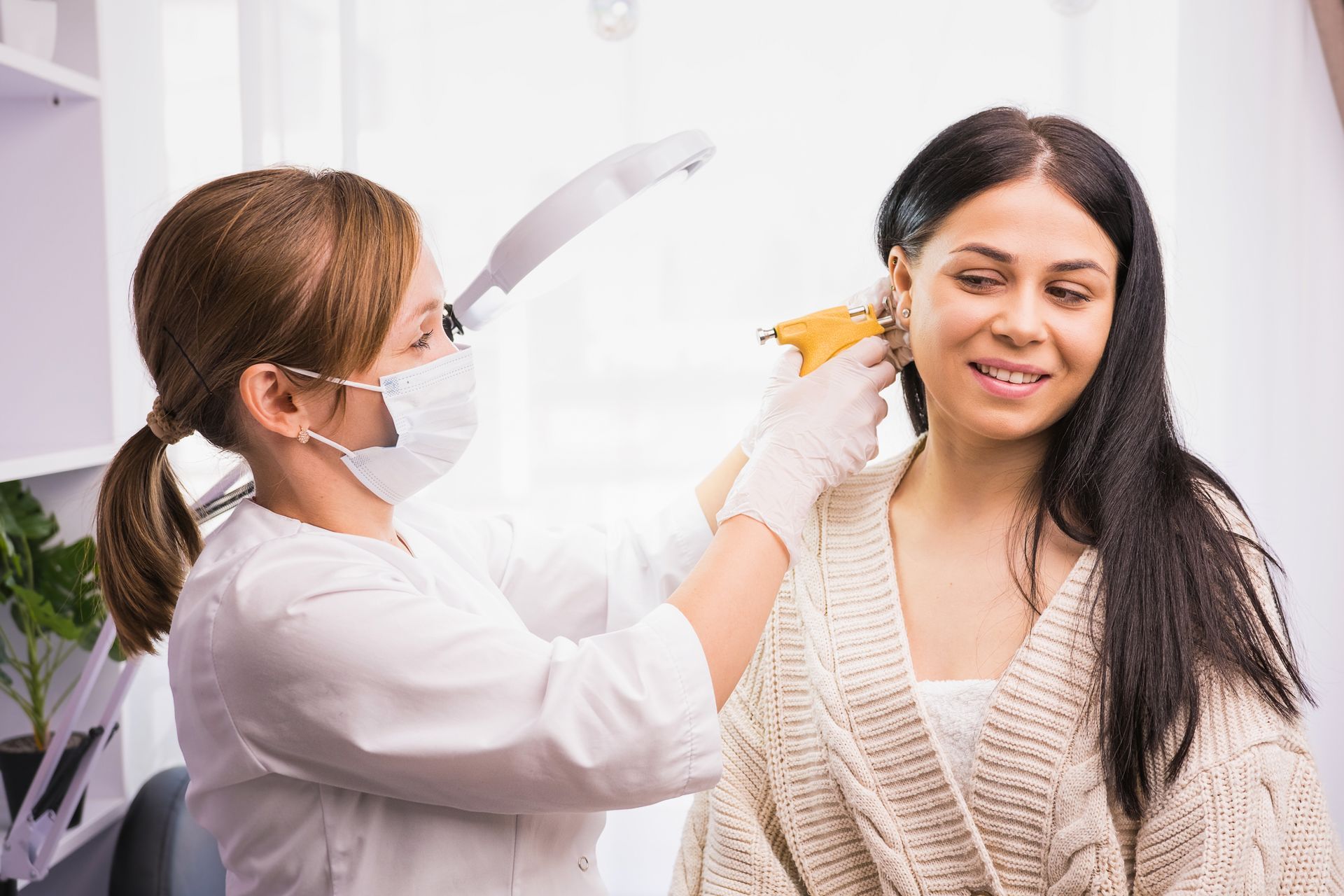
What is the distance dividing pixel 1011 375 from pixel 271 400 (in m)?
0.78

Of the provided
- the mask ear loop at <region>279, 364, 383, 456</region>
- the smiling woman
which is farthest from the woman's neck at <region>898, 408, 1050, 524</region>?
the mask ear loop at <region>279, 364, 383, 456</region>

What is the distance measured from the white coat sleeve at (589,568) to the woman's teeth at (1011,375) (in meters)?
0.44

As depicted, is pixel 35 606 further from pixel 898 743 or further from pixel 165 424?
pixel 898 743

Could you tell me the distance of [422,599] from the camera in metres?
0.93

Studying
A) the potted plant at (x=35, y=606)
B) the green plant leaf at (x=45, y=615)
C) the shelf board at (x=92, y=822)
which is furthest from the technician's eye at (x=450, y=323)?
the shelf board at (x=92, y=822)

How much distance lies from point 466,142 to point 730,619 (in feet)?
4.37

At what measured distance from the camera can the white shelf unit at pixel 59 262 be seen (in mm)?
1722

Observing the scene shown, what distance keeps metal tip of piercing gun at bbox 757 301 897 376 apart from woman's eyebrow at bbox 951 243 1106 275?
186 mm

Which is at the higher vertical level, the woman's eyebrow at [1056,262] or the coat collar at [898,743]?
the woman's eyebrow at [1056,262]

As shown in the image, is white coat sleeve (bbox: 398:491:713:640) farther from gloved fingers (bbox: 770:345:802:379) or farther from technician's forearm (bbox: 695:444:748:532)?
gloved fingers (bbox: 770:345:802:379)

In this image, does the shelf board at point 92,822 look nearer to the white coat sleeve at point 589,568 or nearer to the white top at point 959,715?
the white coat sleeve at point 589,568

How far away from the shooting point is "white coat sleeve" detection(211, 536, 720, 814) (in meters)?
0.88

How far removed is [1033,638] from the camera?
1.12 metres

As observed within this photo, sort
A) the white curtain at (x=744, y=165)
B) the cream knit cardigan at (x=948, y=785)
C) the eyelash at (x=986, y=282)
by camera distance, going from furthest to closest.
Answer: the white curtain at (x=744, y=165) → the eyelash at (x=986, y=282) → the cream knit cardigan at (x=948, y=785)
